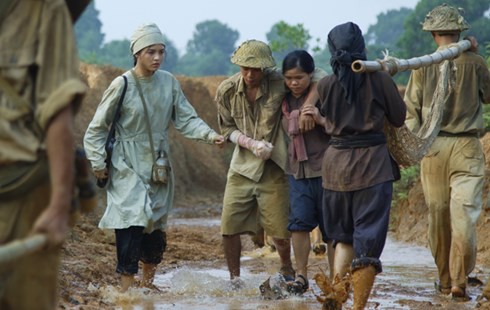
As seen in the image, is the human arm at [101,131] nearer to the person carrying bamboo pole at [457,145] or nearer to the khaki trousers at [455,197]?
the person carrying bamboo pole at [457,145]

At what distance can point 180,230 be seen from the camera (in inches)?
700

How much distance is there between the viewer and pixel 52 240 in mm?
4434

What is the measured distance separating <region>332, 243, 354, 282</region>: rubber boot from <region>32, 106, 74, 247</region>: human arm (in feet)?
13.8

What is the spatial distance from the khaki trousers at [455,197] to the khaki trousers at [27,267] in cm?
559

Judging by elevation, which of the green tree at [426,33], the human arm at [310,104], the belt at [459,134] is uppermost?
the green tree at [426,33]

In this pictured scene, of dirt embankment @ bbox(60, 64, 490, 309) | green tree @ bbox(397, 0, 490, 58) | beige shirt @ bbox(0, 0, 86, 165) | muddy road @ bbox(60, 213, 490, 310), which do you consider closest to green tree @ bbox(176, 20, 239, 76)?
green tree @ bbox(397, 0, 490, 58)

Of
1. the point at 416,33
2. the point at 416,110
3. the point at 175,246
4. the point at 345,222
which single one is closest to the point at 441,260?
the point at 416,110

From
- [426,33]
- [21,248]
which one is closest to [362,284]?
[21,248]

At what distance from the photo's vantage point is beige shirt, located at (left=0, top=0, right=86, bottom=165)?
4.64m

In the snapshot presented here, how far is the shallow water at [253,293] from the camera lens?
941cm

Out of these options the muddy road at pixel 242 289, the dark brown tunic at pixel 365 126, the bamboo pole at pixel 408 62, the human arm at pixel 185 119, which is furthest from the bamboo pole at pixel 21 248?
the human arm at pixel 185 119

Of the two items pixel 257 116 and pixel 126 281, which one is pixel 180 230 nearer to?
pixel 257 116

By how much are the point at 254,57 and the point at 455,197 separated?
1893 millimetres

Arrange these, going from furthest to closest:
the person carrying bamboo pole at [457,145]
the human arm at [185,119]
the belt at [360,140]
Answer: the human arm at [185,119], the person carrying bamboo pole at [457,145], the belt at [360,140]
